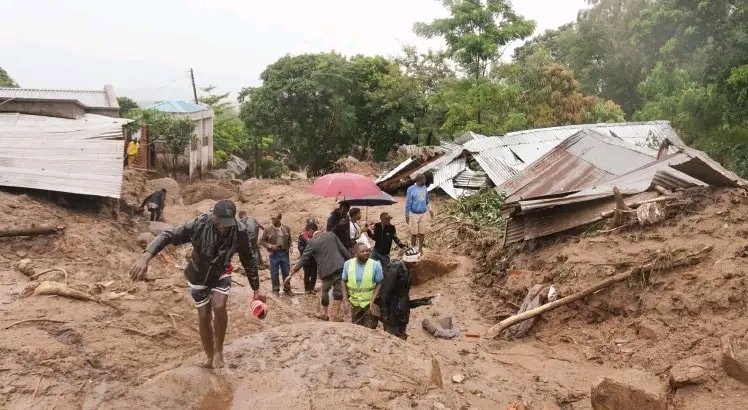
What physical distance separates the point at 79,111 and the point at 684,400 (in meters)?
14.6

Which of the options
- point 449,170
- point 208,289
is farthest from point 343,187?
point 449,170

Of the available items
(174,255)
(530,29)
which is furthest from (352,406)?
(530,29)

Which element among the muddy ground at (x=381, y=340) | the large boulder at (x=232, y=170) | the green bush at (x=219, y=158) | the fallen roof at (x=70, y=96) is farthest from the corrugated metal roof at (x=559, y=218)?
the green bush at (x=219, y=158)

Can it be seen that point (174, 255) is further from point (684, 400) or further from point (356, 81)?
point (356, 81)

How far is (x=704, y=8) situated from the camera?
17859 millimetres

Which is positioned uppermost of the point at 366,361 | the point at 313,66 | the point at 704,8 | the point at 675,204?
the point at 704,8

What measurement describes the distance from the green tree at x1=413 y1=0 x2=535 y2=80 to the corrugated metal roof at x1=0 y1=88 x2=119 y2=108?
450 inches

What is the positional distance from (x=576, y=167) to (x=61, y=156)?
978 cm

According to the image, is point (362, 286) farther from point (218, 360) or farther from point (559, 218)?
point (559, 218)

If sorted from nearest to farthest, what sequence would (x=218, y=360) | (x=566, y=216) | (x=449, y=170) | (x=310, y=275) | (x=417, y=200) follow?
(x=218, y=360), (x=566, y=216), (x=310, y=275), (x=417, y=200), (x=449, y=170)

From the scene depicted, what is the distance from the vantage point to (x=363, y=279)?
661 centimetres

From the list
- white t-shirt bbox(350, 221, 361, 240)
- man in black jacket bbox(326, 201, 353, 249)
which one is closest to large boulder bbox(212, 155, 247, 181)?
man in black jacket bbox(326, 201, 353, 249)

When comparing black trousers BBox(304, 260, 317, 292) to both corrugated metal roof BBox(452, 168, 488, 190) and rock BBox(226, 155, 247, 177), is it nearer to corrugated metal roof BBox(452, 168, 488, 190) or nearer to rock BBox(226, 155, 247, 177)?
corrugated metal roof BBox(452, 168, 488, 190)

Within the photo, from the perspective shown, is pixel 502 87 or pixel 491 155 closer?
pixel 491 155
